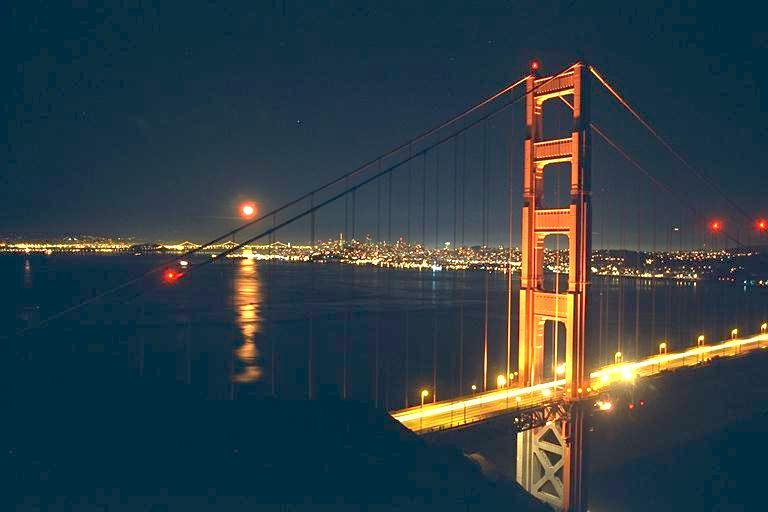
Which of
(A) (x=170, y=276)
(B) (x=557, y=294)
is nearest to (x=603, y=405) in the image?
(B) (x=557, y=294)

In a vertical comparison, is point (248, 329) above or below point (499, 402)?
below

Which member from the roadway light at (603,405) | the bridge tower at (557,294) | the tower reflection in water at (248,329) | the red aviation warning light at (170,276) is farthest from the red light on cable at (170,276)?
the tower reflection in water at (248,329)

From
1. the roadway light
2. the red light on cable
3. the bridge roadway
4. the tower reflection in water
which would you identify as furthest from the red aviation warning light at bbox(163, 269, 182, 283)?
the tower reflection in water

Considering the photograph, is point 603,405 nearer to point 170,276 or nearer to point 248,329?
point 170,276

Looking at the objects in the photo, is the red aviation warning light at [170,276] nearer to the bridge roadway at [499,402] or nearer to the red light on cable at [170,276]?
the red light on cable at [170,276]

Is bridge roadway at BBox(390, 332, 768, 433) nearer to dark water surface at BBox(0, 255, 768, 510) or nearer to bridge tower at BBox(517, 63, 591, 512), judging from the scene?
bridge tower at BBox(517, 63, 591, 512)
